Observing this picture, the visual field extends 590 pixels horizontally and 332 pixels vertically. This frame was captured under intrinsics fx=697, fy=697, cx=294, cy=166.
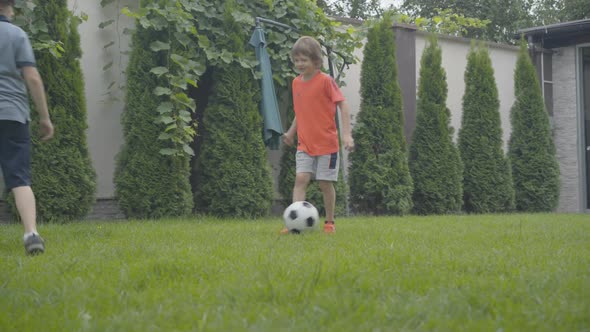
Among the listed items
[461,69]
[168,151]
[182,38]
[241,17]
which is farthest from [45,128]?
[461,69]

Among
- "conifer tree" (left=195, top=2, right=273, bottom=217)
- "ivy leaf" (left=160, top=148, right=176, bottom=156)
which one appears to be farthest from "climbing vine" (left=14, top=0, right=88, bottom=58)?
"conifer tree" (left=195, top=2, right=273, bottom=217)

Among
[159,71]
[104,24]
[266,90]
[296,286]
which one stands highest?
[104,24]

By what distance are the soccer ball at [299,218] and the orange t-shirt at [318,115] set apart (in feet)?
1.92

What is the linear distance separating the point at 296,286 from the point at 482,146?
8.47 meters

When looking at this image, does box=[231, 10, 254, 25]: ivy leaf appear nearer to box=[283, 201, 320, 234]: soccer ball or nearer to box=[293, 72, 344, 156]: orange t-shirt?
box=[293, 72, 344, 156]: orange t-shirt

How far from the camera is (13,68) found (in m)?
4.32

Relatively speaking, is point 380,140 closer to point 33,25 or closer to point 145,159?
point 145,159

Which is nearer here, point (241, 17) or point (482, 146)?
point (241, 17)

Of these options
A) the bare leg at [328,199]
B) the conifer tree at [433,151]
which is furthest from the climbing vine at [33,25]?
the conifer tree at [433,151]

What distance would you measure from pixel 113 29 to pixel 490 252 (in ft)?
18.5

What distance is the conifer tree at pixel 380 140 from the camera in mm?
9367

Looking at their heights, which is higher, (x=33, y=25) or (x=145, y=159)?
(x=33, y=25)

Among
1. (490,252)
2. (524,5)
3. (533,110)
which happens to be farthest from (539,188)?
(524,5)

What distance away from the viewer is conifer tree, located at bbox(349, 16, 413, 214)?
9.37 m
